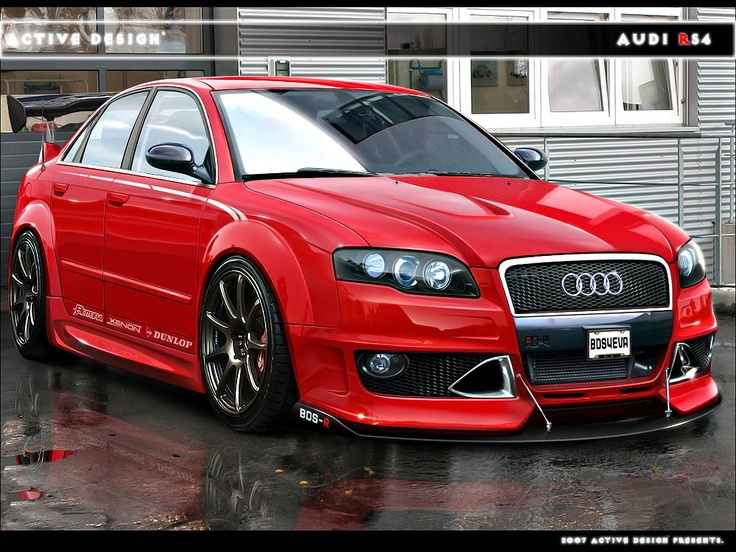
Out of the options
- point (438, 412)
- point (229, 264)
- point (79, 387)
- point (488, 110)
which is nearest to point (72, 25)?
point (488, 110)

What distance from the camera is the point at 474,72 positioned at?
13961 mm

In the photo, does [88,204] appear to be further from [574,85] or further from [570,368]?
[574,85]

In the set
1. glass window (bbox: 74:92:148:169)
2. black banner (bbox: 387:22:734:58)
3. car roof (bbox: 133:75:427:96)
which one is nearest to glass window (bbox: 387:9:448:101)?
black banner (bbox: 387:22:734:58)

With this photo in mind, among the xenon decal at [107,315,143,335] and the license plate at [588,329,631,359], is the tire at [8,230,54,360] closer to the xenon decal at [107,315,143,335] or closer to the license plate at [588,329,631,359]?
the xenon decal at [107,315,143,335]

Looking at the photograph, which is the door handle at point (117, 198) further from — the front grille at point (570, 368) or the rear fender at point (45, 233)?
the front grille at point (570, 368)

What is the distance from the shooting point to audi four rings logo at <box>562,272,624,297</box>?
499 centimetres

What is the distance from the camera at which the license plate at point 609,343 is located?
4.96 meters

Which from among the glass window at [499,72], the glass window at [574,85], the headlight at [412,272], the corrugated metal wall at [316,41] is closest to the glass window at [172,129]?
the headlight at [412,272]

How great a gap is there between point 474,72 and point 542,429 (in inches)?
374

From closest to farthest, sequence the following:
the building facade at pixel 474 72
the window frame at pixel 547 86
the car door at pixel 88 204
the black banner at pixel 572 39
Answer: the car door at pixel 88 204 < the building facade at pixel 474 72 < the black banner at pixel 572 39 < the window frame at pixel 547 86

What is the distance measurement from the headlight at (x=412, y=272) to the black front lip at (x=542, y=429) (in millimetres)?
555

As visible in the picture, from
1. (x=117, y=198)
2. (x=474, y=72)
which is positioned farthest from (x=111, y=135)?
(x=474, y=72)

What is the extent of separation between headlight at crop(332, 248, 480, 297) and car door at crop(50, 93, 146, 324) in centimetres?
210
